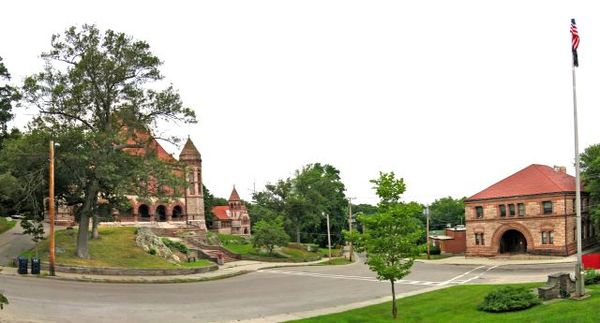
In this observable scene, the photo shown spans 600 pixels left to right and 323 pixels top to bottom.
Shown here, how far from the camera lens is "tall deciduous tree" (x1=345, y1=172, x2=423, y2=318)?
18.7 m

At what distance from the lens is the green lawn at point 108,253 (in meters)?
31.3

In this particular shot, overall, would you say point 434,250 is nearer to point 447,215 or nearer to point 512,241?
point 512,241

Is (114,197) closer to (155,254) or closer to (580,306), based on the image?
(155,254)

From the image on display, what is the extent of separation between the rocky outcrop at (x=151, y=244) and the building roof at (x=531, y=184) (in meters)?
31.2

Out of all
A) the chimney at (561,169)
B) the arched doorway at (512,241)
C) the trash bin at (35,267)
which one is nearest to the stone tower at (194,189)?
the arched doorway at (512,241)

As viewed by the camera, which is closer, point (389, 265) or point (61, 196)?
point (389, 265)

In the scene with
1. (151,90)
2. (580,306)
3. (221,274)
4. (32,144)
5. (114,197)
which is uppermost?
(151,90)

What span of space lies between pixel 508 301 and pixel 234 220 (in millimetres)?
71759

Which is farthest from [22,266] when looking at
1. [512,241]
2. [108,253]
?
[512,241]

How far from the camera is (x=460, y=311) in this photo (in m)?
19.0

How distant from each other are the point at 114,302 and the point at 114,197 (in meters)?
15.2

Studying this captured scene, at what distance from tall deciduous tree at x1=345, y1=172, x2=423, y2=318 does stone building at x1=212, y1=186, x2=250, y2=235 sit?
67.6m

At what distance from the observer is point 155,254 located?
39469mm

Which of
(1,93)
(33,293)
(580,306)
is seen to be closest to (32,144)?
(33,293)
